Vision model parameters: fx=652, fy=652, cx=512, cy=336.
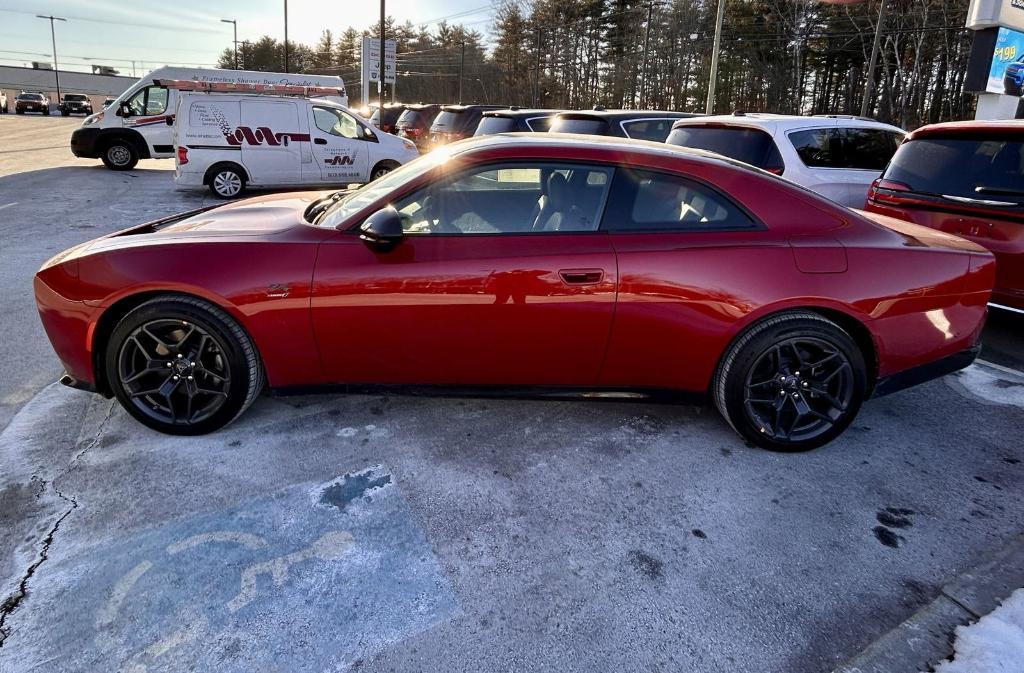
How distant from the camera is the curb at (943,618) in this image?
207 cm

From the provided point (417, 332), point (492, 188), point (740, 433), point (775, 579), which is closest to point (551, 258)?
point (492, 188)

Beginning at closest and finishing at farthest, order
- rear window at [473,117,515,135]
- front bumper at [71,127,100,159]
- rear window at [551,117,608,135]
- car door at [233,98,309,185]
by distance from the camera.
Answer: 1. rear window at [551,117,608,135]
2. rear window at [473,117,515,135]
3. car door at [233,98,309,185]
4. front bumper at [71,127,100,159]

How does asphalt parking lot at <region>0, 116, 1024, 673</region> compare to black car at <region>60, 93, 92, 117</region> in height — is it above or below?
below

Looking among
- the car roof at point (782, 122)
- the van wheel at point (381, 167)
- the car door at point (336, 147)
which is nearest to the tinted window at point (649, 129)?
the car roof at point (782, 122)

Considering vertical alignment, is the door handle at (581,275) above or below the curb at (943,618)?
above

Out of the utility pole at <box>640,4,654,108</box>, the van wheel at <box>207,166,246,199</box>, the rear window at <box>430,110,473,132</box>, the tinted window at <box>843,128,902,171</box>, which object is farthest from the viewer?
the utility pole at <box>640,4,654,108</box>

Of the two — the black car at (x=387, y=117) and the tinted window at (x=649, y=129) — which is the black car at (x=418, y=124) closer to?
the black car at (x=387, y=117)

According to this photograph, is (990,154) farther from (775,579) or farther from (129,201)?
(129,201)

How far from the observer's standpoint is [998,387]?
426 centimetres

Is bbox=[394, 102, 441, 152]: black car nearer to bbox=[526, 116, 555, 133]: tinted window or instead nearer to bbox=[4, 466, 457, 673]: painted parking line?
bbox=[526, 116, 555, 133]: tinted window

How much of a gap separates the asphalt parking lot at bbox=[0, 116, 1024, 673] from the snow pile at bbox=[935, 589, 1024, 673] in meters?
0.20

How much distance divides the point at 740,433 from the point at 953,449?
1.17 metres

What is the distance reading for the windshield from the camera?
10.9 feet

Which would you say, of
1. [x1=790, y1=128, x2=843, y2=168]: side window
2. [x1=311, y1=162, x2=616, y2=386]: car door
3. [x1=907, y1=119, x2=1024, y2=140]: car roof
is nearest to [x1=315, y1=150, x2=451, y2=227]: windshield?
[x1=311, y1=162, x2=616, y2=386]: car door
